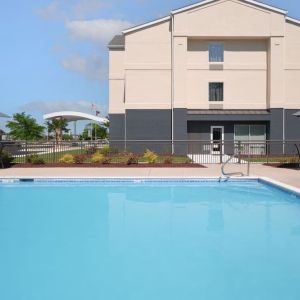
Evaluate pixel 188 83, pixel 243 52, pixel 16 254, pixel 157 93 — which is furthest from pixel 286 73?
pixel 16 254

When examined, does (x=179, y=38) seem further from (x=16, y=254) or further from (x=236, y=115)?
(x=16, y=254)

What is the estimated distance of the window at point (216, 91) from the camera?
91.7 ft

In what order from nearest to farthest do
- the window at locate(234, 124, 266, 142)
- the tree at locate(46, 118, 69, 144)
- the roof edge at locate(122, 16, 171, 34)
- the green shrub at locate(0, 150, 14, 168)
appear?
1. the green shrub at locate(0, 150, 14, 168)
2. the roof edge at locate(122, 16, 171, 34)
3. the window at locate(234, 124, 266, 142)
4. the tree at locate(46, 118, 69, 144)

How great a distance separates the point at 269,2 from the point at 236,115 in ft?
27.5

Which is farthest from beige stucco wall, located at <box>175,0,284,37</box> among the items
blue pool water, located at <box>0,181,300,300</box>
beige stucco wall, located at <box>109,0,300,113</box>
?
blue pool water, located at <box>0,181,300,300</box>

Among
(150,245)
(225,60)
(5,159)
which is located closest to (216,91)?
(225,60)

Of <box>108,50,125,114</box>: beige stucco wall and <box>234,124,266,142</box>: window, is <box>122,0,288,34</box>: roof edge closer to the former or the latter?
<box>108,50,125,114</box>: beige stucco wall

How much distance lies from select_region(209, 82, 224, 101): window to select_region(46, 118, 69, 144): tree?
19.6m

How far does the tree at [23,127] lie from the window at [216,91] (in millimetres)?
31368

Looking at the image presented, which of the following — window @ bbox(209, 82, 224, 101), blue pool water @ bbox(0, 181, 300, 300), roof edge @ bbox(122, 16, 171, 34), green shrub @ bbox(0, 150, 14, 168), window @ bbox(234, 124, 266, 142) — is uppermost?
roof edge @ bbox(122, 16, 171, 34)

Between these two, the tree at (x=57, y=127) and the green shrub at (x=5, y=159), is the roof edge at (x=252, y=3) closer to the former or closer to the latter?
the green shrub at (x=5, y=159)

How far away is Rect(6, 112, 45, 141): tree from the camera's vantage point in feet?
170

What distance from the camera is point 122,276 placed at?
5.43m

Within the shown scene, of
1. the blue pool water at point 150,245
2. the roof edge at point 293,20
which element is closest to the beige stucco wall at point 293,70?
the roof edge at point 293,20
